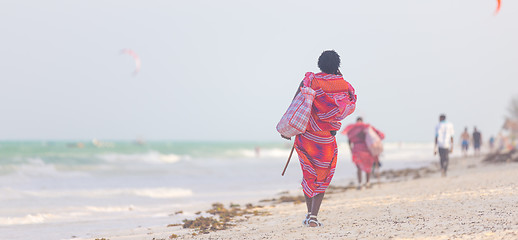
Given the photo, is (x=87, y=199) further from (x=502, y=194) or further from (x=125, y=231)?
(x=502, y=194)

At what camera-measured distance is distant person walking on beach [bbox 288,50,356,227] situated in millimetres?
5258

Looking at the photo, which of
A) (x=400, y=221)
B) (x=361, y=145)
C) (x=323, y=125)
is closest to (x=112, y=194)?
(x=361, y=145)

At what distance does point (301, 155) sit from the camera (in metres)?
5.44

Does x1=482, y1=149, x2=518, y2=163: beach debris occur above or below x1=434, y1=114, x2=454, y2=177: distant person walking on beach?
below

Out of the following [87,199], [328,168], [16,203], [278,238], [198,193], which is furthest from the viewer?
[198,193]

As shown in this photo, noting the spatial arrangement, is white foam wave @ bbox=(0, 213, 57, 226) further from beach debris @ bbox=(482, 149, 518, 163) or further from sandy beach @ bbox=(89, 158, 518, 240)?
beach debris @ bbox=(482, 149, 518, 163)

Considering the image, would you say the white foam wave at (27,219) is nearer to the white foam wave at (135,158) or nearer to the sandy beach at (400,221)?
the sandy beach at (400,221)

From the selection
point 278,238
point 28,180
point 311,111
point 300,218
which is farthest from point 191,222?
point 28,180

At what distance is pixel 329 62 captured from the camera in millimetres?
5293

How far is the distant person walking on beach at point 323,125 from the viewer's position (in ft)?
17.3

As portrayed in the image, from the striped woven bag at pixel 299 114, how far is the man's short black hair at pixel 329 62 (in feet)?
1.02

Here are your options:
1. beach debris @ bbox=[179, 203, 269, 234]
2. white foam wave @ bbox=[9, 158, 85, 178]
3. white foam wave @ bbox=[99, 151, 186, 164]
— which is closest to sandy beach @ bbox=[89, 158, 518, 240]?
beach debris @ bbox=[179, 203, 269, 234]

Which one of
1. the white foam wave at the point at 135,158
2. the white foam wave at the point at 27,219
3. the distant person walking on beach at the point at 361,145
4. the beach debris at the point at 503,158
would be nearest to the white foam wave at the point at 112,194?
the white foam wave at the point at 27,219

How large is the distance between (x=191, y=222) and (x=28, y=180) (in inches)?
518
